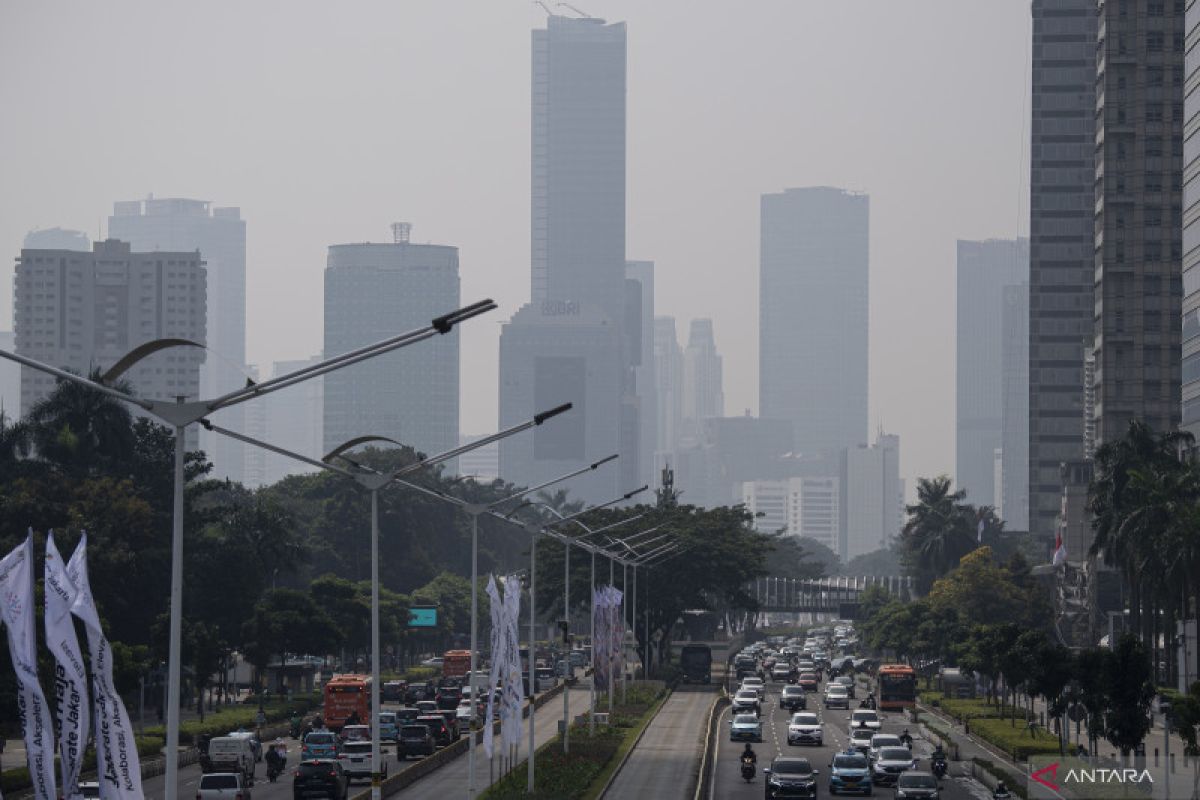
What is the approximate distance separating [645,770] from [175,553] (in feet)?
159

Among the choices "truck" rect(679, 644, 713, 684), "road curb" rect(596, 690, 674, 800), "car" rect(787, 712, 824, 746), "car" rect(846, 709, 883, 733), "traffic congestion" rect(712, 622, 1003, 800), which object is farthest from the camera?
"truck" rect(679, 644, 713, 684)

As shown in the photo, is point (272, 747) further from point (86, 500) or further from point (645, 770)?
point (86, 500)

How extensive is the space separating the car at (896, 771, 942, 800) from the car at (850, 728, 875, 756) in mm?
18686

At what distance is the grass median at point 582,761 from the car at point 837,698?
1302 centimetres

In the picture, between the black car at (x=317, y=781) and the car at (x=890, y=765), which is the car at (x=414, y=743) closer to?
the car at (x=890, y=765)

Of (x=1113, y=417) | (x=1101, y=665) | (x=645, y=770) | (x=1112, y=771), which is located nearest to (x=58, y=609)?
(x=1112, y=771)

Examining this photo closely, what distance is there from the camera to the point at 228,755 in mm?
77312

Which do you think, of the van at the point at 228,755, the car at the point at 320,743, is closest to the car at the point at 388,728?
the car at the point at 320,743

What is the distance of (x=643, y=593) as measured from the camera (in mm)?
155750

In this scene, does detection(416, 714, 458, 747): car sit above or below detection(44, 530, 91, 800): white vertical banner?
below

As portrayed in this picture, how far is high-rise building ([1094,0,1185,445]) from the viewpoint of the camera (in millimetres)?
170375

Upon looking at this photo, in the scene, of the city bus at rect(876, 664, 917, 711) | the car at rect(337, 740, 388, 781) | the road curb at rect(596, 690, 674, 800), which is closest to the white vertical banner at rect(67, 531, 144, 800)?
the road curb at rect(596, 690, 674, 800)

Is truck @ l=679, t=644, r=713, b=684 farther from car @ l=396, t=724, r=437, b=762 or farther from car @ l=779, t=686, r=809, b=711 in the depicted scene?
car @ l=396, t=724, r=437, b=762

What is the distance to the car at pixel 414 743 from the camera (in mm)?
87375
